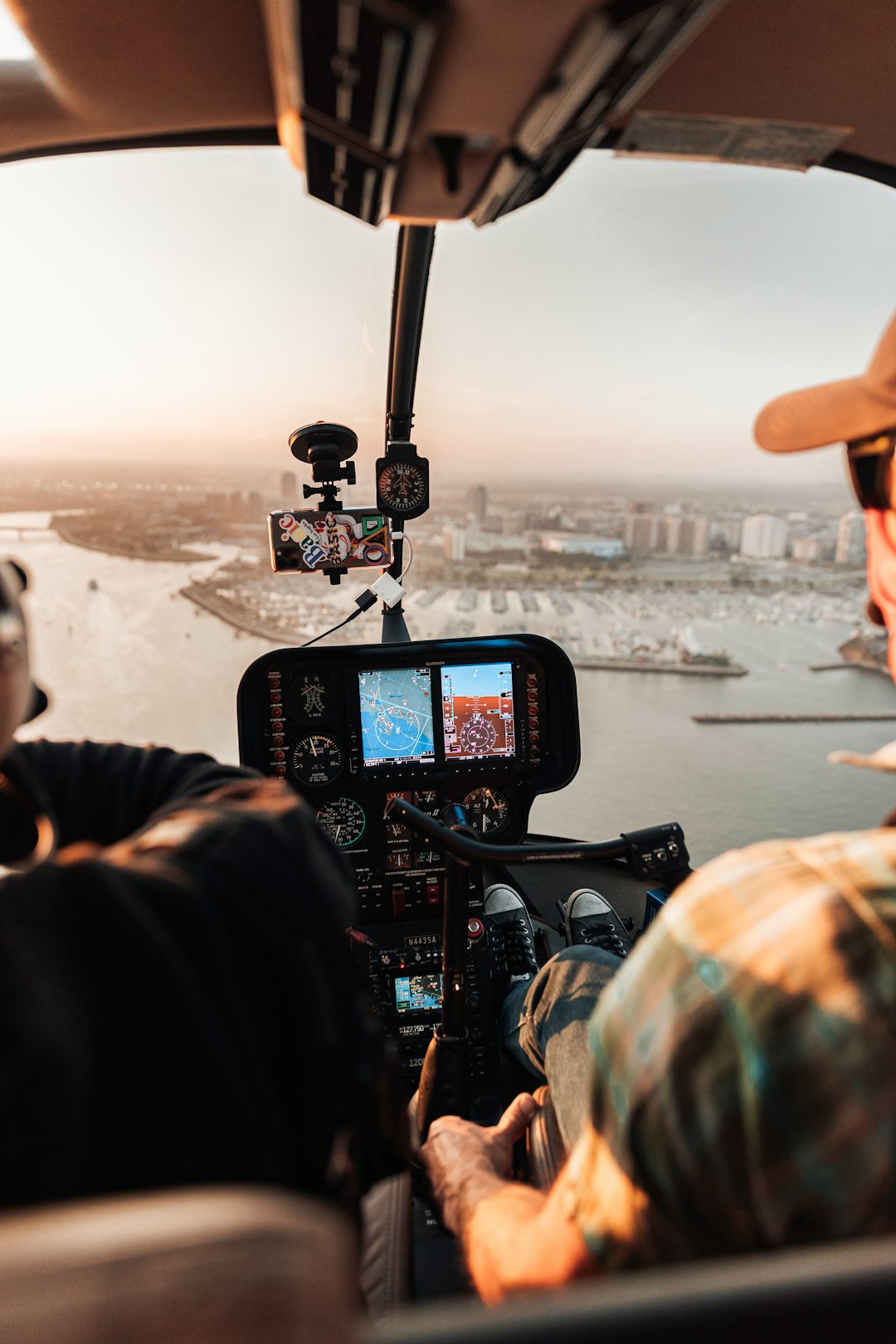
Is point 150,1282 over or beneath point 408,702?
over

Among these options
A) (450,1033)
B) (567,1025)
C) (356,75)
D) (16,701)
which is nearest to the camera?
(16,701)

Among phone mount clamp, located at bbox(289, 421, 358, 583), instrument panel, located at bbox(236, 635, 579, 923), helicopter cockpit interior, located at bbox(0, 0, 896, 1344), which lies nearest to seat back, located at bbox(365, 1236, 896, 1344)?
helicopter cockpit interior, located at bbox(0, 0, 896, 1344)

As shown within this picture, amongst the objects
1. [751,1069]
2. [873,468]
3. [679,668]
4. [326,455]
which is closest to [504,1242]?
[751,1069]

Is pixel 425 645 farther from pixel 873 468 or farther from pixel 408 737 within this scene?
pixel 873 468

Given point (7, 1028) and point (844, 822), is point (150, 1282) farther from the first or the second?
point (844, 822)

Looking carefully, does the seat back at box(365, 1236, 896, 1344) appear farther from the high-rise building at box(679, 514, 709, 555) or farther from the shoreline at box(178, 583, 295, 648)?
the high-rise building at box(679, 514, 709, 555)

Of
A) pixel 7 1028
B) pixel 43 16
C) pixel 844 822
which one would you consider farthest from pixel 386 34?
pixel 844 822

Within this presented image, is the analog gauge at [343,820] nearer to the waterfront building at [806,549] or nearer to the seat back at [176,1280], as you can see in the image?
the waterfront building at [806,549]
